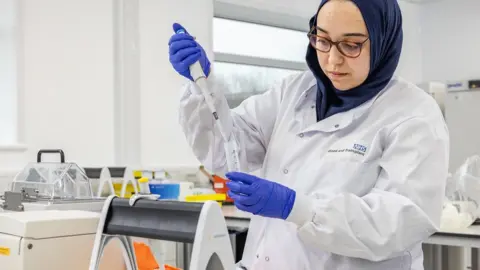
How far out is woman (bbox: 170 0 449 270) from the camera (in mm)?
1248

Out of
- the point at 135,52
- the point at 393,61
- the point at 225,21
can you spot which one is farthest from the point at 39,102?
the point at 393,61

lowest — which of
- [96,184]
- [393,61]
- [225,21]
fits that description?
[96,184]

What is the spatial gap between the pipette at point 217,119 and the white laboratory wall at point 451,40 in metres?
4.55

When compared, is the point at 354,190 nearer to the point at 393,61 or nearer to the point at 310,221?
the point at 310,221

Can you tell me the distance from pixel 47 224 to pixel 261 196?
58 centimetres

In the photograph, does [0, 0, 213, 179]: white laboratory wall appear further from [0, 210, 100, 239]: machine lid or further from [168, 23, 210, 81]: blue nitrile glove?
[168, 23, 210, 81]: blue nitrile glove

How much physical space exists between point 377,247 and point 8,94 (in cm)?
270

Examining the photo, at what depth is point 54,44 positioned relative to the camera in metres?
3.50

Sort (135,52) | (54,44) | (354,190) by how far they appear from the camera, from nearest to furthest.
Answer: (354,190) < (54,44) < (135,52)

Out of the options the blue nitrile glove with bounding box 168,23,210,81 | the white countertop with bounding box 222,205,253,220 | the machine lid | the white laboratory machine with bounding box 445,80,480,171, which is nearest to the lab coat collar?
the blue nitrile glove with bounding box 168,23,210,81

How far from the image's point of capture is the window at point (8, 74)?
3.34 metres

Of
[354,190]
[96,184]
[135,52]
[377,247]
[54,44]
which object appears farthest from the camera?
[135,52]

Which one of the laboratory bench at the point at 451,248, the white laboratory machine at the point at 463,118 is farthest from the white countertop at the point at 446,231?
the white laboratory machine at the point at 463,118

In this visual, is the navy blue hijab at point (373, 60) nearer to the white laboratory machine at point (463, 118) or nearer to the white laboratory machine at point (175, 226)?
the white laboratory machine at point (175, 226)
